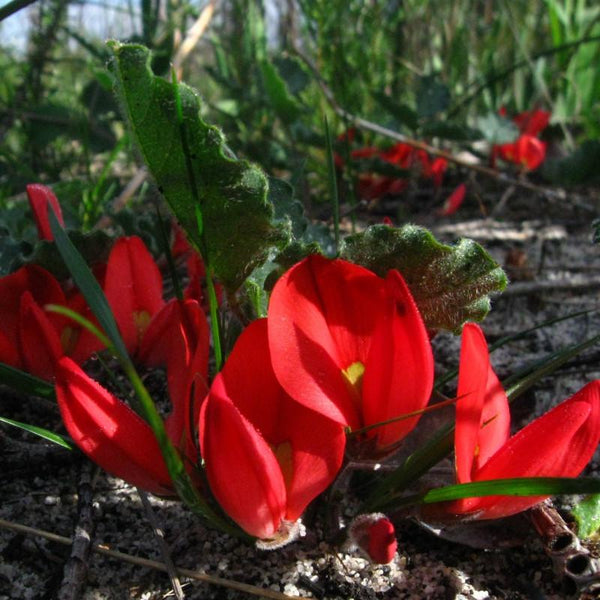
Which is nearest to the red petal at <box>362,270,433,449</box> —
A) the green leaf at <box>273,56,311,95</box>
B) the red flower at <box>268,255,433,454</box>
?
the red flower at <box>268,255,433,454</box>

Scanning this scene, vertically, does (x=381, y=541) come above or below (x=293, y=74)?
below

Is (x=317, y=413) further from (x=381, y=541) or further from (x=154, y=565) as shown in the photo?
(x=154, y=565)

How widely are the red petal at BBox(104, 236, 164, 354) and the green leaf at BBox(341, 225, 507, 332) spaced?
0.91 feet

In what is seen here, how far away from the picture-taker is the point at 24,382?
2.48 ft

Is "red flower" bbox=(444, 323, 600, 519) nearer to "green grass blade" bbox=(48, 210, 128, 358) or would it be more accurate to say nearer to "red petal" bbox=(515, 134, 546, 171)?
"green grass blade" bbox=(48, 210, 128, 358)

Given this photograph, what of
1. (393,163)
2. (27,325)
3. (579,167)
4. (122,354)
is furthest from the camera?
(393,163)

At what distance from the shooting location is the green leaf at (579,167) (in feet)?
5.89

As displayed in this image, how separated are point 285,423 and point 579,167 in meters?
1.42

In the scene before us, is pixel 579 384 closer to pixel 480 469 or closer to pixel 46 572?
pixel 480 469

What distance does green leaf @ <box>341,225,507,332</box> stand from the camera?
0.71 metres

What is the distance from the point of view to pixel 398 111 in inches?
76.6

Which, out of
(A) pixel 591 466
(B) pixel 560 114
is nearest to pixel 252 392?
(A) pixel 591 466

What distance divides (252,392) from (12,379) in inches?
10.2

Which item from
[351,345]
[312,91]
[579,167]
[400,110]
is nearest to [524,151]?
[579,167]
